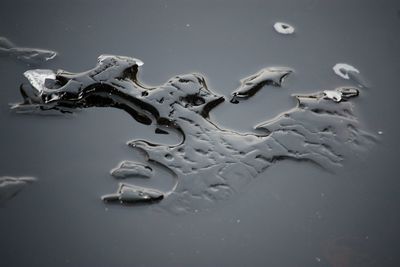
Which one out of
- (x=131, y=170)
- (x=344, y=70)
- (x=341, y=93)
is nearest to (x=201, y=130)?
(x=131, y=170)

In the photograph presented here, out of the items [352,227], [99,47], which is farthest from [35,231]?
[352,227]

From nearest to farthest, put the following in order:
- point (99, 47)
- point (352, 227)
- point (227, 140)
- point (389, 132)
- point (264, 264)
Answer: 1. point (264, 264)
2. point (352, 227)
3. point (227, 140)
4. point (389, 132)
5. point (99, 47)

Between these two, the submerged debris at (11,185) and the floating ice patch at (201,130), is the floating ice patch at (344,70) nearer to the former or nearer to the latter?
the floating ice patch at (201,130)

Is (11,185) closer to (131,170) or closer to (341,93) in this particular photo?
(131,170)

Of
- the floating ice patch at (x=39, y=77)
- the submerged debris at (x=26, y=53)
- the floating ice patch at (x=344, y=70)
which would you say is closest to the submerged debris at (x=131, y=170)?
the floating ice patch at (x=39, y=77)

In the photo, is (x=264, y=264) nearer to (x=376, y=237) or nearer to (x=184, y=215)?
(x=184, y=215)

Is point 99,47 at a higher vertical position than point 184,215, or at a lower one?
higher
